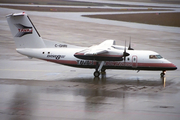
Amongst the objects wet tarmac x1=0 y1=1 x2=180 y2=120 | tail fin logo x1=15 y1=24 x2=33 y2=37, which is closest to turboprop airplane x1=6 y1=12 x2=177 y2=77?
tail fin logo x1=15 y1=24 x2=33 y2=37

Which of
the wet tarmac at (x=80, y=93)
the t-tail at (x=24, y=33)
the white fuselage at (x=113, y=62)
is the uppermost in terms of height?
the t-tail at (x=24, y=33)

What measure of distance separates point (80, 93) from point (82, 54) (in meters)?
5.72

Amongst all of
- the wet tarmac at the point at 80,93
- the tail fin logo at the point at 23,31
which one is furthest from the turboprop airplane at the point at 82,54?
the wet tarmac at the point at 80,93

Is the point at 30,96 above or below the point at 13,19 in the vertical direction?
below

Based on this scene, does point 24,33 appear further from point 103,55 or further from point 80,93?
point 80,93

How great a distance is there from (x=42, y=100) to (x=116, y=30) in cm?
4225

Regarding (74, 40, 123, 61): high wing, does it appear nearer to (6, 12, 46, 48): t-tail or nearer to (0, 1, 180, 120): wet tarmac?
(0, 1, 180, 120): wet tarmac

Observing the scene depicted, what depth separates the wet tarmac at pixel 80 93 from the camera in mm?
16938

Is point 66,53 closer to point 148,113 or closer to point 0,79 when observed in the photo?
point 0,79

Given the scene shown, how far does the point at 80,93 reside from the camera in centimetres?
2164

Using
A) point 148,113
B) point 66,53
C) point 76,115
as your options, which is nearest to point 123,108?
point 148,113

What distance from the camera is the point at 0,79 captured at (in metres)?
26.0

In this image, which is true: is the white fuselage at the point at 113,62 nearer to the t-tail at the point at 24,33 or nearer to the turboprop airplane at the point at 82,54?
the turboprop airplane at the point at 82,54

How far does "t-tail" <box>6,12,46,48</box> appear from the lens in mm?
27703
